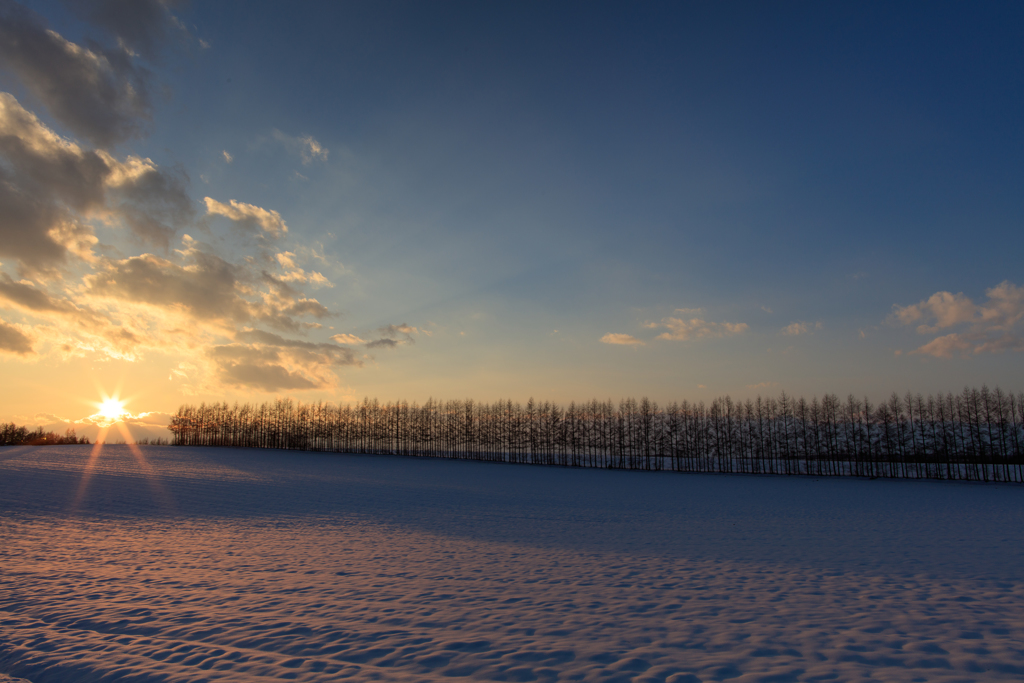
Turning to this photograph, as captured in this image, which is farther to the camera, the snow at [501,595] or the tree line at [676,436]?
the tree line at [676,436]

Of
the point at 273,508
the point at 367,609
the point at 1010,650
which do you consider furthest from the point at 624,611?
the point at 273,508

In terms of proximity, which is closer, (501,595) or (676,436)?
(501,595)

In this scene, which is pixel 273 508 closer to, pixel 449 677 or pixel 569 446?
pixel 449 677

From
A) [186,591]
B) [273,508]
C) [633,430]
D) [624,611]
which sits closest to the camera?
[624,611]

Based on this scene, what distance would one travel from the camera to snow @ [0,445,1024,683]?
8.03 meters

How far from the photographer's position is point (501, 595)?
12273 mm

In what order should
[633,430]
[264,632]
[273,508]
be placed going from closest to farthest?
[264,632] → [273,508] → [633,430]

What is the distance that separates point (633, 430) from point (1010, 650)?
109561mm

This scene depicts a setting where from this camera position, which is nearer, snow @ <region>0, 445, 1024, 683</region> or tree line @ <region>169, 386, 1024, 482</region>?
snow @ <region>0, 445, 1024, 683</region>

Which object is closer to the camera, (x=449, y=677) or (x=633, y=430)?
(x=449, y=677)

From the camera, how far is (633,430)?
11494 cm

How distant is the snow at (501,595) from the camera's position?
8.03 m

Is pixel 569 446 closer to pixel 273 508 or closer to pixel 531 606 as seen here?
pixel 273 508

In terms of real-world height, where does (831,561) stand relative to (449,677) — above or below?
below
